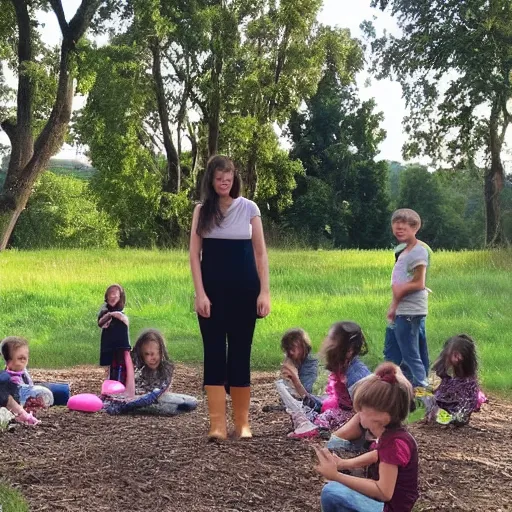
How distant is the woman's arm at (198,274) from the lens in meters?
6.25

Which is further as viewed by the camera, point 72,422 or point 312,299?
point 312,299

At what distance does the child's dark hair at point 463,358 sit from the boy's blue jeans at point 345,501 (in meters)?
3.01

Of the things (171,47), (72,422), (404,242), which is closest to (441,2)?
(171,47)

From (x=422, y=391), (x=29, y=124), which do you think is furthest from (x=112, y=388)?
(x=29, y=124)

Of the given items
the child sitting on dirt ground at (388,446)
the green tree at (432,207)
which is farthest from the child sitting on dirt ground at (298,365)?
the green tree at (432,207)

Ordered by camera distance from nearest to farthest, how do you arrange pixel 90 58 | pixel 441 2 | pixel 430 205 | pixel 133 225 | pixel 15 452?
pixel 15 452 < pixel 90 58 < pixel 441 2 < pixel 133 225 < pixel 430 205

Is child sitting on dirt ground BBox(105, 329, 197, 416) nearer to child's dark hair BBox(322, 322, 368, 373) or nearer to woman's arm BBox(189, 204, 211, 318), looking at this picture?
woman's arm BBox(189, 204, 211, 318)

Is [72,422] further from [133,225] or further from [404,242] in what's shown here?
[133,225]

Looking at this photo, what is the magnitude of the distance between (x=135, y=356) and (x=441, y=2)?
2212cm

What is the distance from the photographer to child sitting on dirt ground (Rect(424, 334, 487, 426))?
694 cm

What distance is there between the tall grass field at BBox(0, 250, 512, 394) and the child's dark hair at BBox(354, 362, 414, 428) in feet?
19.7

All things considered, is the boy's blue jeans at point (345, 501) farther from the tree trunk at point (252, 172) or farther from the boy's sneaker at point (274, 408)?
the tree trunk at point (252, 172)

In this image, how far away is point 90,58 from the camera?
78.6ft

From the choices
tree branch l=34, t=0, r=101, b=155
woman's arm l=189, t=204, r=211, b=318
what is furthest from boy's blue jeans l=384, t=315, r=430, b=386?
tree branch l=34, t=0, r=101, b=155
